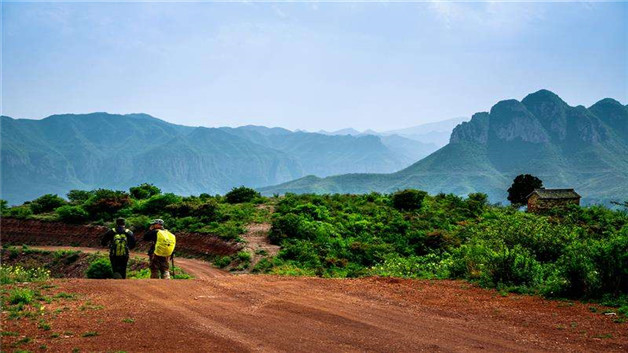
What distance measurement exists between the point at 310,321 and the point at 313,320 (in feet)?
0.32

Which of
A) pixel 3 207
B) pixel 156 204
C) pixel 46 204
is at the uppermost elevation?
pixel 156 204

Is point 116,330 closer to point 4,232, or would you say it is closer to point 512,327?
point 512,327

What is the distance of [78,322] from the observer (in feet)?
32.0

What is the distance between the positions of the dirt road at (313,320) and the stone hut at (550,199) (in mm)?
40001

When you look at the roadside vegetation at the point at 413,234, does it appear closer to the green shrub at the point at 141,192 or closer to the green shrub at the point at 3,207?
the green shrub at the point at 141,192

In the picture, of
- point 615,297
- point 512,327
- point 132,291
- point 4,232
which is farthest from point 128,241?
point 4,232

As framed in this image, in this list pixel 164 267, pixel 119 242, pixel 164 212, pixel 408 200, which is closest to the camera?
pixel 119 242

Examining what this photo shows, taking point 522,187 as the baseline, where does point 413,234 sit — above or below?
below

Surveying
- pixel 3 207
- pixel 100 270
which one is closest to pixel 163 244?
pixel 100 270

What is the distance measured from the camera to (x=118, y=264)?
15.8 metres

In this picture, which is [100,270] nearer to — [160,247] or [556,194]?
[160,247]

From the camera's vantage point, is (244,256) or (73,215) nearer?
(244,256)

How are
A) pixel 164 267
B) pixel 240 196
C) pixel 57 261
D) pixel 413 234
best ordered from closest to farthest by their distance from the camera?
1. pixel 164 267
2. pixel 57 261
3. pixel 413 234
4. pixel 240 196

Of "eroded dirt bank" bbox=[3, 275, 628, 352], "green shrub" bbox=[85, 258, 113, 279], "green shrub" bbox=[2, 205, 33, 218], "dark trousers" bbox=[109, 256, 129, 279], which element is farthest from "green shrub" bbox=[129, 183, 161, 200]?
"eroded dirt bank" bbox=[3, 275, 628, 352]
